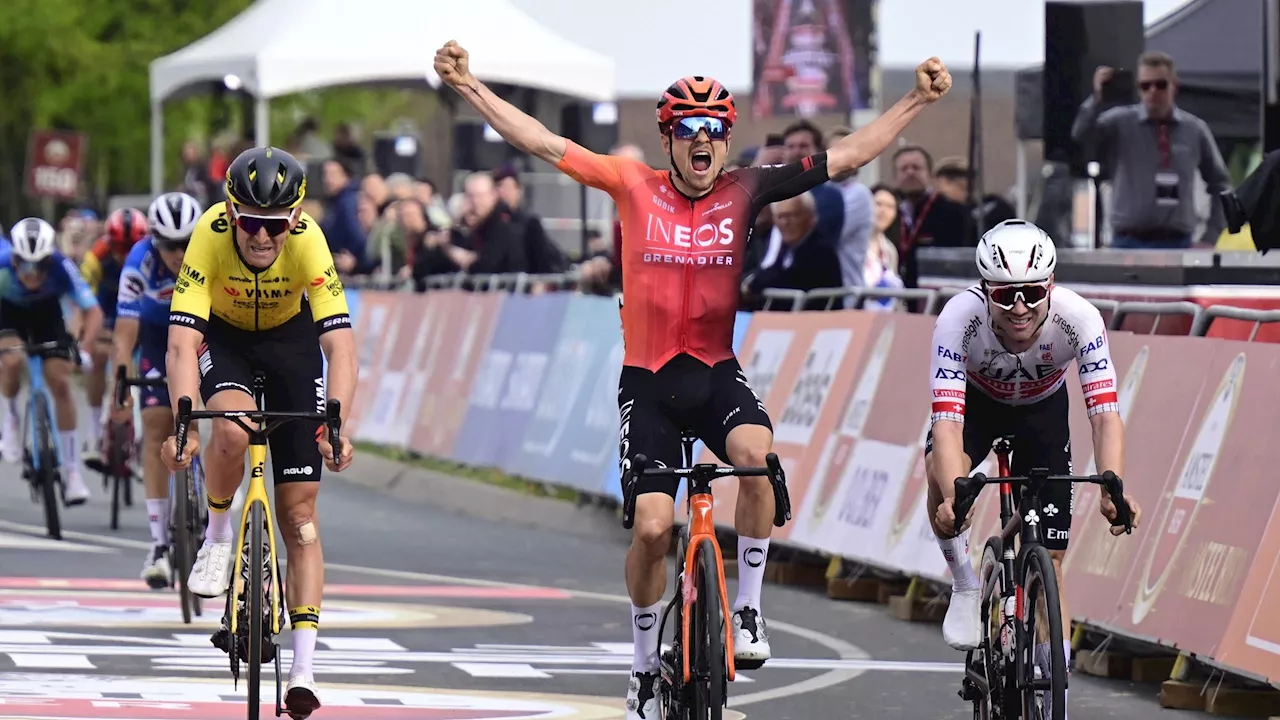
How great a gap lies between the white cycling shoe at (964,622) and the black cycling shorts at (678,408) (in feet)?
3.45

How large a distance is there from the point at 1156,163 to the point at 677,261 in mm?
7819

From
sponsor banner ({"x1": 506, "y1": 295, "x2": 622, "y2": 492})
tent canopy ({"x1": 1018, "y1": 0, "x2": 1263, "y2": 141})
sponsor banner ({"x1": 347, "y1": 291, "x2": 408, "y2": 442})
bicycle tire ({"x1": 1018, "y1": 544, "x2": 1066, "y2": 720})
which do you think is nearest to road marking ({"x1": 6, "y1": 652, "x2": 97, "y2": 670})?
bicycle tire ({"x1": 1018, "y1": 544, "x2": 1066, "y2": 720})

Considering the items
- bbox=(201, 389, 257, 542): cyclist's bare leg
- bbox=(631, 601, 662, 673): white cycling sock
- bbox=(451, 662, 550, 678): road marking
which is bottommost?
bbox=(451, 662, 550, 678): road marking

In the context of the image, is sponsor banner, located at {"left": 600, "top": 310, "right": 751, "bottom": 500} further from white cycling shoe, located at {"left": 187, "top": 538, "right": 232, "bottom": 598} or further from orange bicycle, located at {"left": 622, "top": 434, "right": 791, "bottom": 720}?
orange bicycle, located at {"left": 622, "top": 434, "right": 791, "bottom": 720}

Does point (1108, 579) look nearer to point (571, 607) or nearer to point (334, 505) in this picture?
point (571, 607)

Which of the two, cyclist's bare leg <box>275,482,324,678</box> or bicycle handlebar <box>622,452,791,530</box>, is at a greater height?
bicycle handlebar <box>622,452,791,530</box>

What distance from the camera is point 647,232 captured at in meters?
9.15

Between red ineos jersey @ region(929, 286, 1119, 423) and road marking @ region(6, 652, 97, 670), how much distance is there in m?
4.16

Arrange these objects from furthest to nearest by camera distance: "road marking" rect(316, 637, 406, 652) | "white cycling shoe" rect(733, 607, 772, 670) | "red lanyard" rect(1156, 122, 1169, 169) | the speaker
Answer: the speaker
"red lanyard" rect(1156, 122, 1169, 169)
"road marking" rect(316, 637, 406, 652)
"white cycling shoe" rect(733, 607, 772, 670)

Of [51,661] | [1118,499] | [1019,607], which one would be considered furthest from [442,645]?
[1118,499]

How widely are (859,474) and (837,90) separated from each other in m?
6.35

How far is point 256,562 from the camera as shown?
9.51 m

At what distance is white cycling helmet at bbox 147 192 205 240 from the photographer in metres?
13.3

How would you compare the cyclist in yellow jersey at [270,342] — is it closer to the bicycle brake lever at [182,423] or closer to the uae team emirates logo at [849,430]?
the bicycle brake lever at [182,423]
